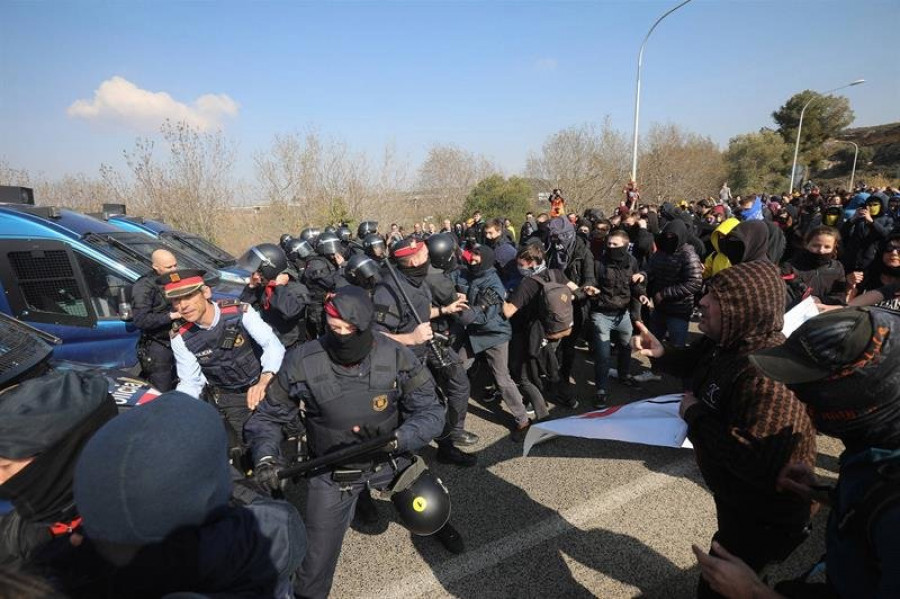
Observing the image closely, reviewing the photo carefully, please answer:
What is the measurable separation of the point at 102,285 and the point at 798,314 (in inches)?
287

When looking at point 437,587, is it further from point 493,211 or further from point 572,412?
point 493,211

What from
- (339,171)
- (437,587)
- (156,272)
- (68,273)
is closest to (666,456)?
(437,587)

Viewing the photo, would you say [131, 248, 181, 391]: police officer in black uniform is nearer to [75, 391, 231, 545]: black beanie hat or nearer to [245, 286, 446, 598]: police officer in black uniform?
[245, 286, 446, 598]: police officer in black uniform

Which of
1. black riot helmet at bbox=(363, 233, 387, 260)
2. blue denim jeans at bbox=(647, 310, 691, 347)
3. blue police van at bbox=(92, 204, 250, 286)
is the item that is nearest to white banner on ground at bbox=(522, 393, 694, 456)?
blue denim jeans at bbox=(647, 310, 691, 347)

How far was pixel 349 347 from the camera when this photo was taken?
2.44 metres

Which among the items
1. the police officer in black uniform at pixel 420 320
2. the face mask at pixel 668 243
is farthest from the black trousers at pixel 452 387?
the face mask at pixel 668 243

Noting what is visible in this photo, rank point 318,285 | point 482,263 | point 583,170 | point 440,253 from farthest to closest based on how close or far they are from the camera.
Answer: point 583,170 → point 318,285 → point 440,253 → point 482,263

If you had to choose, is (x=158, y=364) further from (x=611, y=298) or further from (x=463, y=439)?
(x=611, y=298)

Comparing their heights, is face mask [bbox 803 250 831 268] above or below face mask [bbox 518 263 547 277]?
above

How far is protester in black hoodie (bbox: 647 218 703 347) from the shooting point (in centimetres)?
473

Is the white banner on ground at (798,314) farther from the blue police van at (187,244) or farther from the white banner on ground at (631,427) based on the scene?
the blue police van at (187,244)

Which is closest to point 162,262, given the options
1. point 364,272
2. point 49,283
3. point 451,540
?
point 49,283

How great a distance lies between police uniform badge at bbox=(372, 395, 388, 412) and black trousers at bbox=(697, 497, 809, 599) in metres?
1.71

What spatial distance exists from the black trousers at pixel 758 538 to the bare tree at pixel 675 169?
29.9 m
